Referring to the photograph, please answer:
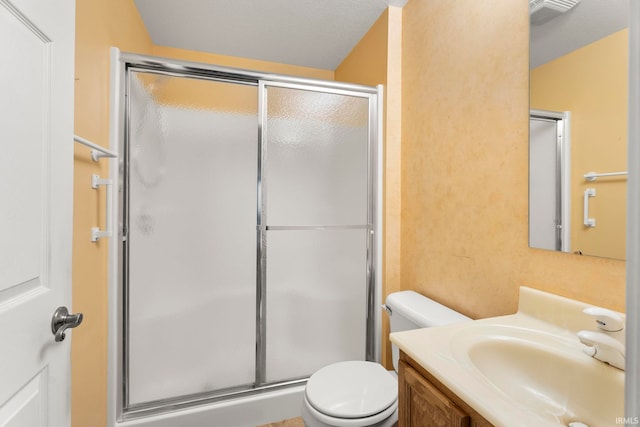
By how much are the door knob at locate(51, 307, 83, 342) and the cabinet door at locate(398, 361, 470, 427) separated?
2.93ft

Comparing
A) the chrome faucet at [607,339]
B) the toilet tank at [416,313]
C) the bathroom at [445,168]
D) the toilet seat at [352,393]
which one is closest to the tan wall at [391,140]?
the bathroom at [445,168]

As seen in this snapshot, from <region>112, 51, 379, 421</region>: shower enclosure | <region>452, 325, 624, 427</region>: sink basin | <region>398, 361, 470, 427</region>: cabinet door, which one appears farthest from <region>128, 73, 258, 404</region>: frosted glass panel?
<region>452, 325, 624, 427</region>: sink basin

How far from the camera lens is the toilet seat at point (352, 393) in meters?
1.12

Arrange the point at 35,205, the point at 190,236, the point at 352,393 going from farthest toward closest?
the point at 190,236 → the point at 352,393 → the point at 35,205

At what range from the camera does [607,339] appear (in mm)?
689

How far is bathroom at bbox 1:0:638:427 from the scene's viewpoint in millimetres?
1069

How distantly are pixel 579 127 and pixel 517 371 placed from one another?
75 centimetres

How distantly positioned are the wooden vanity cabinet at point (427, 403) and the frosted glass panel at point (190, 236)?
42.2 inches

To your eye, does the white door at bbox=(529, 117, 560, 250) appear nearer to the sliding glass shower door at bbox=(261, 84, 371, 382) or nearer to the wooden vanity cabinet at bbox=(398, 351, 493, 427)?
the wooden vanity cabinet at bbox=(398, 351, 493, 427)

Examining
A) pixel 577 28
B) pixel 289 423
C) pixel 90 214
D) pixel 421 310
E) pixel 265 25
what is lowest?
pixel 289 423

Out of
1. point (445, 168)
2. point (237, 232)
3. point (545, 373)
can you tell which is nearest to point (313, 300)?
point (237, 232)

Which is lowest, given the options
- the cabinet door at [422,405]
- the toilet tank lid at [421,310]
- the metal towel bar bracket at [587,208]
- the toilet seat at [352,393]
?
the toilet seat at [352,393]

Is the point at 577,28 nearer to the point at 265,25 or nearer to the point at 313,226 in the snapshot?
the point at 313,226

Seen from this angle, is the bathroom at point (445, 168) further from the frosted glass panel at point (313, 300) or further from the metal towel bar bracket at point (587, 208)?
the frosted glass panel at point (313, 300)
